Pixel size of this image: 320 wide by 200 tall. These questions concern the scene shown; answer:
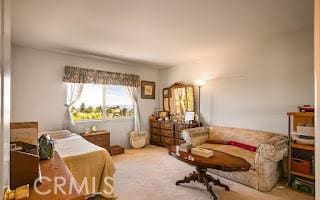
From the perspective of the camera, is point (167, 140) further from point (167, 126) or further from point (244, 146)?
point (244, 146)

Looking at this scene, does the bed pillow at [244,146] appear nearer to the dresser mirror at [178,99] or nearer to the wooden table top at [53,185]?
the dresser mirror at [178,99]

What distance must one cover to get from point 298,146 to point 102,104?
14.2 feet

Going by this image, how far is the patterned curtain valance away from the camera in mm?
4258

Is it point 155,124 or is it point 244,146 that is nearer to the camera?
point 244,146

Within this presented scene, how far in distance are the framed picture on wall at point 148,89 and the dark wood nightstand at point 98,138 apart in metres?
1.77

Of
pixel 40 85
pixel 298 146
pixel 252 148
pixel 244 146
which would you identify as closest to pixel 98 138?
pixel 40 85

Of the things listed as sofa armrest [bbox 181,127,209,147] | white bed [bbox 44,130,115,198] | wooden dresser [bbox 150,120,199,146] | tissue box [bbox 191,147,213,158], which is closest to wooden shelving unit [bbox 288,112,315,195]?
tissue box [bbox 191,147,213,158]

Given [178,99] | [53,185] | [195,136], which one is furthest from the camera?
[178,99]

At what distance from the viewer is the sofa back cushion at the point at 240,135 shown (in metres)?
3.40

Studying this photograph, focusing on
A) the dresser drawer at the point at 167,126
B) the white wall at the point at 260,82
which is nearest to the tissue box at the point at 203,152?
the white wall at the point at 260,82

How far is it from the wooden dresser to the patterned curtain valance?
1403mm

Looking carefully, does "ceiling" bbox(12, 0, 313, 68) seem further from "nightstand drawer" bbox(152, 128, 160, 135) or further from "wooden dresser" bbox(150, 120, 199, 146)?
"nightstand drawer" bbox(152, 128, 160, 135)

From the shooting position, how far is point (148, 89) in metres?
5.83

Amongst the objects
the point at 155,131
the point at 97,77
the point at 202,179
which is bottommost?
the point at 202,179
